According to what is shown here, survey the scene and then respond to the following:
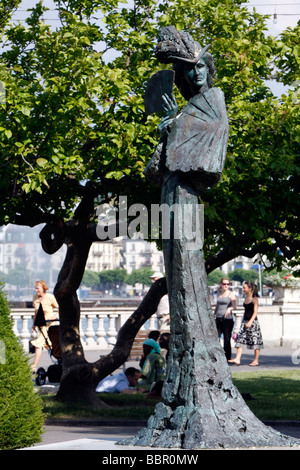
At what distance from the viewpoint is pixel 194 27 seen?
13242 millimetres

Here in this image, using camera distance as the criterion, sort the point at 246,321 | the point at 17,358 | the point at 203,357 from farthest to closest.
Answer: the point at 246,321 → the point at 17,358 → the point at 203,357

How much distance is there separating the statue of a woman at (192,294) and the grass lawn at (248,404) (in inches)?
222

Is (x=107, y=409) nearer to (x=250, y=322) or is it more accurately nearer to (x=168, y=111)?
(x=250, y=322)

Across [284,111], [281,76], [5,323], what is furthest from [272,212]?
[5,323]

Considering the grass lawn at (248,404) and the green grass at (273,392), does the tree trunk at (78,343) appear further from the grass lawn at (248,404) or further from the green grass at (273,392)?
the green grass at (273,392)

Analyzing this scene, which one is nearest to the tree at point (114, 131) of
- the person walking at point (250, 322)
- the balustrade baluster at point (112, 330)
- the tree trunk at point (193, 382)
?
the tree trunk at point (193, 382)

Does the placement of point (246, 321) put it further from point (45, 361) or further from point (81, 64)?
point (81, 64)

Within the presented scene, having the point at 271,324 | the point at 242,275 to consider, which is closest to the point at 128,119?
the point at 271,324

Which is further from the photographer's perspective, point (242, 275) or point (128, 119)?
point (242, 275)

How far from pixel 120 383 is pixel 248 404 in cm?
269

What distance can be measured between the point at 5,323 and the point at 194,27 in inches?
247

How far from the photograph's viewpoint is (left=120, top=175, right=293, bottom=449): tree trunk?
680 cm

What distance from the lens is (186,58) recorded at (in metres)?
7.61

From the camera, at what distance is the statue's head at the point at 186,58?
7.56 metres
